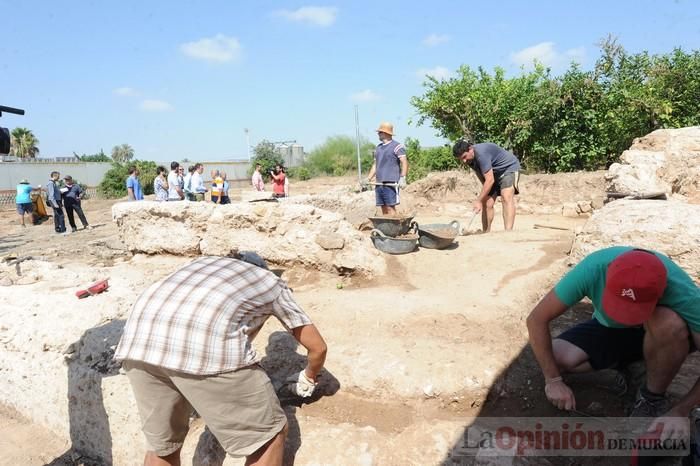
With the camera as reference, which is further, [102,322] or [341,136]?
[341,136]

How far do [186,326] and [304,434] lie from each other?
107 cm

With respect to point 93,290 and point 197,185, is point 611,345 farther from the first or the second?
point 197,185

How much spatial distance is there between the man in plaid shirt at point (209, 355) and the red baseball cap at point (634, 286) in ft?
4.49

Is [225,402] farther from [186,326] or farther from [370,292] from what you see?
[370,292]

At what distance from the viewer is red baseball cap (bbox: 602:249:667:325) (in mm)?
2014

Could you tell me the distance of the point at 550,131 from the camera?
11508 mm

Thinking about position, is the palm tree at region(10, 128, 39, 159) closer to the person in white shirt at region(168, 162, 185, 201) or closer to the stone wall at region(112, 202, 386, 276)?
the person in white shirt at region(168, 162, 185, 201)

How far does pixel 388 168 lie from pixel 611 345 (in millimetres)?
4205

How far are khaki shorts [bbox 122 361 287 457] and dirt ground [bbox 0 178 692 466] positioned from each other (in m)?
0.57

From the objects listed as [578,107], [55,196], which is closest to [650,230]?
[578,107]

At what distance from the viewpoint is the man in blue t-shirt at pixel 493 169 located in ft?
19.3

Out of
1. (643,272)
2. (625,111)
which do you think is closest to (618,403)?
(643,272)

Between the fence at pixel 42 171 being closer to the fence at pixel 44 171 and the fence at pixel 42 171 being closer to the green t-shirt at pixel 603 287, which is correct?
the fence at pixel 44 171

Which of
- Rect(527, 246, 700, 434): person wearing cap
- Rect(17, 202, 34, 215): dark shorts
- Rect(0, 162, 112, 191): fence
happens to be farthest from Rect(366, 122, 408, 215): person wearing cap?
Rect(0, 162, 112, 191): fence
